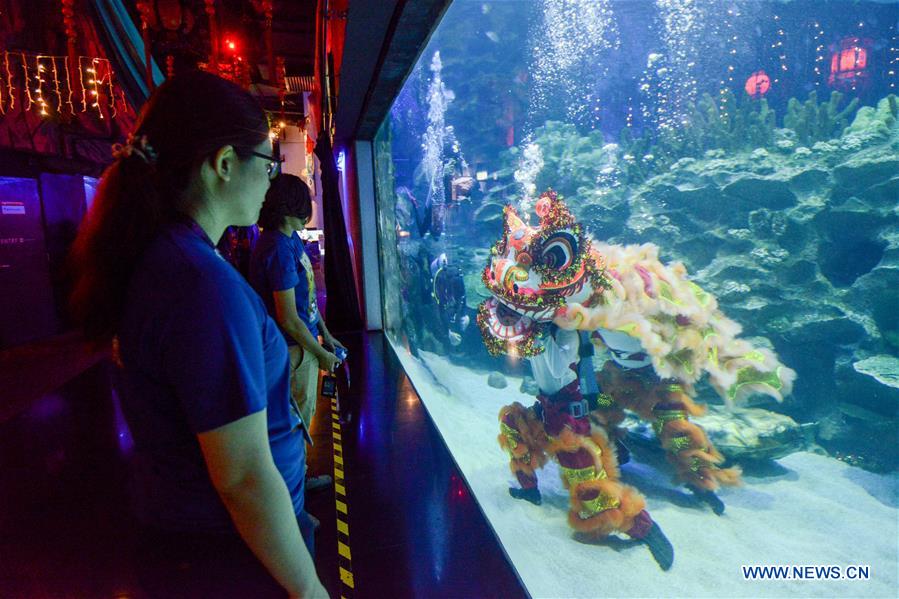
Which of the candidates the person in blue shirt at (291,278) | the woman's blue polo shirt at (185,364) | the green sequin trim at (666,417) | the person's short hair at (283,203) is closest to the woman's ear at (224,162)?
the woman's blue polo shirt at (185,364)

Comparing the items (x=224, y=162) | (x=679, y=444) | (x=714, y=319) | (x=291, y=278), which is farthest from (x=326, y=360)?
(x=714, y=319)

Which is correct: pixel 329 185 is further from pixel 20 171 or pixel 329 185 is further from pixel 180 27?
pixel 20 171

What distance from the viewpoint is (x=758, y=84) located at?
2625 millimetres

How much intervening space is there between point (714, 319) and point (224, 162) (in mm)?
2553

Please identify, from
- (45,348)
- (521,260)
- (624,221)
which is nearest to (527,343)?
(521,260)

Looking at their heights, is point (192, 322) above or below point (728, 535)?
above

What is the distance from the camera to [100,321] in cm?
73

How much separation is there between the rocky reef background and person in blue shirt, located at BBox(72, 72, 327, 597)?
2.52 m

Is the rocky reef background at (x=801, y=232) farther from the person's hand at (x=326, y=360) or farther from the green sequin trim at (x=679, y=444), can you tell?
the person's hand at (x=326, y=360)

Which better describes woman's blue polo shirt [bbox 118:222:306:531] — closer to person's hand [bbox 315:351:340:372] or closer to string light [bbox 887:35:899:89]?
person's hand [bbox 315:351:340:372]

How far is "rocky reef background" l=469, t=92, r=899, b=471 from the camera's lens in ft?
7.93

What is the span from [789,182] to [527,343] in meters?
1.82

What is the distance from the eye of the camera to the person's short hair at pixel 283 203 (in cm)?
236

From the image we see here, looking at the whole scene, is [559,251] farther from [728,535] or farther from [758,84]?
[728,535]
